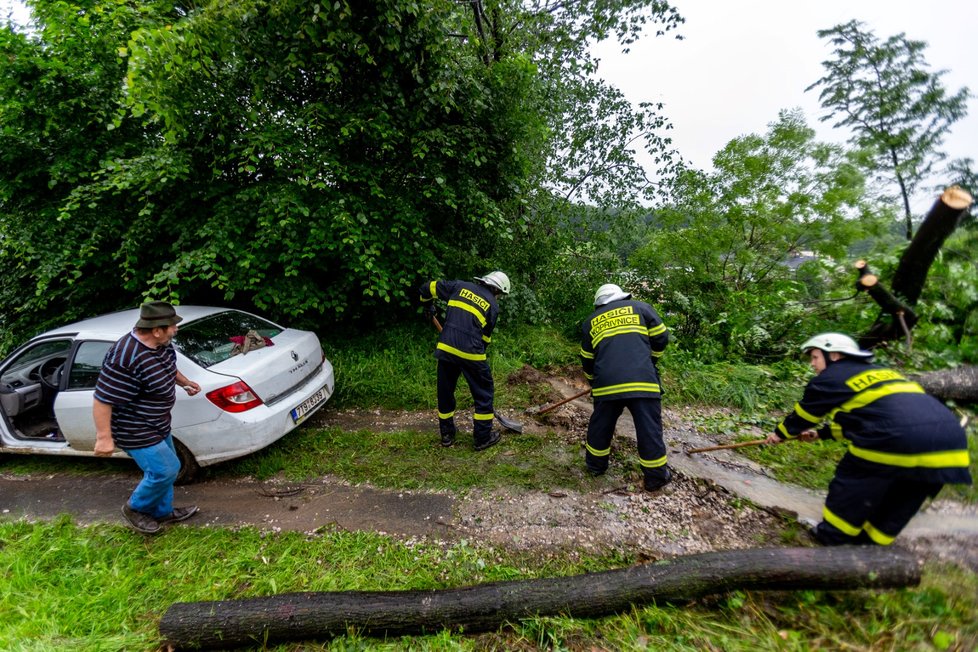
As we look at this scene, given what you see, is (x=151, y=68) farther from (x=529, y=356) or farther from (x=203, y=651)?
(x=529, y=356)

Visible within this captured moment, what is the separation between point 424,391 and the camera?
4.73 m

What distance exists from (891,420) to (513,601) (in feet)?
7.69

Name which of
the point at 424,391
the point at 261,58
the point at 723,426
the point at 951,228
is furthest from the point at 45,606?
the point at 951,228

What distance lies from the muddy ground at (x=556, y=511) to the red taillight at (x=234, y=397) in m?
0.79

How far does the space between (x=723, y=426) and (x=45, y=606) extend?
541 centimetres

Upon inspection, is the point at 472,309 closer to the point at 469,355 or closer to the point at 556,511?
the point at 469,355

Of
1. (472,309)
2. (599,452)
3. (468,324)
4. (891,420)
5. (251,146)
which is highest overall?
(251,146)

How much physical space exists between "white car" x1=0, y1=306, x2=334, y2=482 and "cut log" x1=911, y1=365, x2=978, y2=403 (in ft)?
18.6

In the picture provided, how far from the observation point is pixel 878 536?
2283 millimetres

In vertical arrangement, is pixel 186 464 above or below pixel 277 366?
below

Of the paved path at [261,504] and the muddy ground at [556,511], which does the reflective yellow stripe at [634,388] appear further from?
the paved path at [261,504]

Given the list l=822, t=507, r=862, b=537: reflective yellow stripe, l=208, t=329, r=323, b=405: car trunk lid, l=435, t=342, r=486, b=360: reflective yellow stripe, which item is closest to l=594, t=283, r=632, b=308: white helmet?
l=435, t=342, r=486, b=360: reflective yellow stripe

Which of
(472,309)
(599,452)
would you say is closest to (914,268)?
(599,452)

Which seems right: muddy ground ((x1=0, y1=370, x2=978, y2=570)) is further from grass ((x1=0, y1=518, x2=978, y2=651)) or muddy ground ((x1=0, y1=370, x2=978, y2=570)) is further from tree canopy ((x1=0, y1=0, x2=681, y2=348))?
tree canopy ((x1=0, y1=0, x2=681, y2=348))
